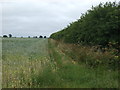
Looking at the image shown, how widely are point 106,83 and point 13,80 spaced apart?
2773 millimetres

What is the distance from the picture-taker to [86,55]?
11.5 meters

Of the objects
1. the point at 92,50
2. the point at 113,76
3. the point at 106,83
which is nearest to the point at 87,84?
the point at 106,83

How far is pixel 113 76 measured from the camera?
26.2ft

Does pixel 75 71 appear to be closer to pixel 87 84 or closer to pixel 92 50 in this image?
pixel 87 84

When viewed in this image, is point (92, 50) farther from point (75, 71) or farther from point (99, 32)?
point (75, 71)

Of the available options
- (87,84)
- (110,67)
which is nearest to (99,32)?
(110,67)

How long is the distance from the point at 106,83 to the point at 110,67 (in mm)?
2556

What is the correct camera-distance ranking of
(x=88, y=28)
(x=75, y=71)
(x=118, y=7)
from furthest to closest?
(x=88, y=28)
(x=118, y=7)
(x=75, y=71)

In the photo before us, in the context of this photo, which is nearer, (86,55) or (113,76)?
(113,76)

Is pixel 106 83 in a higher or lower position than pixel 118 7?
lower

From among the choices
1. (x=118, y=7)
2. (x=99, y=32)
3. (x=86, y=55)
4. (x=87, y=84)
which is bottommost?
(x=87, y=84)

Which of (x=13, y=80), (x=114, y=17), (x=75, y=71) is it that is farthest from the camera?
(x=114, y=17)

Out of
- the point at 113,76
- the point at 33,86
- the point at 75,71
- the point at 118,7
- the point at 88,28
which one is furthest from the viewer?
the point at 88,28

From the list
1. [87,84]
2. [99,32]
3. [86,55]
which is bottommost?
[87,84]
